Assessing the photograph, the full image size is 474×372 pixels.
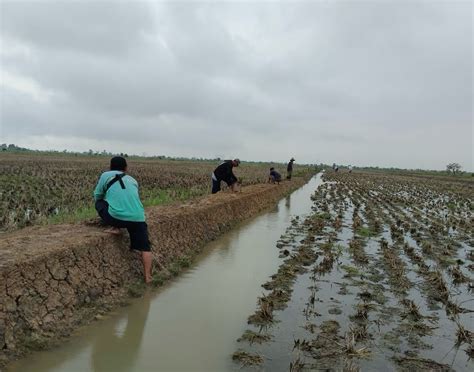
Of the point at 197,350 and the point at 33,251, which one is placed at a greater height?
the point at 33,251

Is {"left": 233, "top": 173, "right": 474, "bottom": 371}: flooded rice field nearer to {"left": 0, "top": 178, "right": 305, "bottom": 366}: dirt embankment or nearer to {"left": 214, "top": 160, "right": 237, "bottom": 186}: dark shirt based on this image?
{"left": 0, "top": 178, "right": 305, "bottom": 366}: dirt embankment

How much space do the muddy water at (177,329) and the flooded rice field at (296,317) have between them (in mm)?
13

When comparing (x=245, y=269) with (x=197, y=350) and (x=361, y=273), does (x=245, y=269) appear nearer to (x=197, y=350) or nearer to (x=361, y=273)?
(x=361, y=273)

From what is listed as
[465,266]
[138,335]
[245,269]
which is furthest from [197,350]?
[465,266]

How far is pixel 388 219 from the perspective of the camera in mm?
13375

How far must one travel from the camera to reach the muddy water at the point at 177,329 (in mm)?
3534


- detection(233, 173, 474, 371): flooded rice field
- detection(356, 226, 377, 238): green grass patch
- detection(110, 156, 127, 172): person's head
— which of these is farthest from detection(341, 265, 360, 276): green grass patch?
detection(110, 156, 127, 172): person's head

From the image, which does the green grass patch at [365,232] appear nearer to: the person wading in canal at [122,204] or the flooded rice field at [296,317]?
the flooded rice field at [296,317]

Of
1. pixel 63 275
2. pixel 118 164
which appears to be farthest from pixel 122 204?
pixel 63 275

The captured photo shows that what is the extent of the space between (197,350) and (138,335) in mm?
709

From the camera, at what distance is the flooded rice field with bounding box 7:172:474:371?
3684 millimetres

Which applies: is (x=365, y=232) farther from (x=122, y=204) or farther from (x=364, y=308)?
(x=122, y=204)

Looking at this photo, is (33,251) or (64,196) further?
(64,196)

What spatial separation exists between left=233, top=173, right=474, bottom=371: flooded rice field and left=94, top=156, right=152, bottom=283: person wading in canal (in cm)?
184
